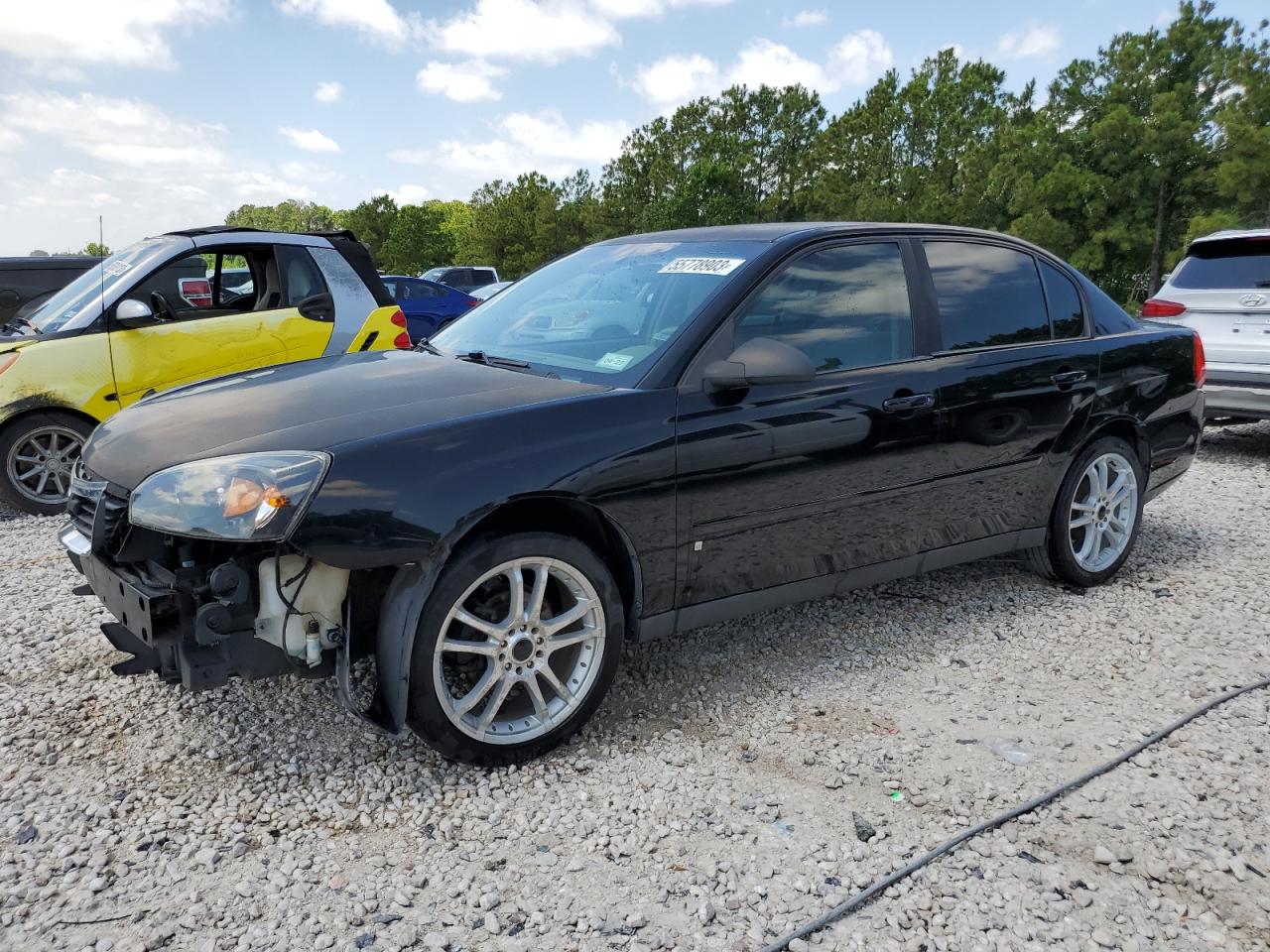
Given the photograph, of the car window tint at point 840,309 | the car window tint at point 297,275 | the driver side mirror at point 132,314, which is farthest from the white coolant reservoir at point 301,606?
the car window tint at point 297,275

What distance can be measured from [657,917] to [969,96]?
135 ft

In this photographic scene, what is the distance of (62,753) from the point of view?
296cm

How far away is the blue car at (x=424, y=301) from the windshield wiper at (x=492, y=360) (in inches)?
519

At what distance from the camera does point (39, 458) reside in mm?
5949

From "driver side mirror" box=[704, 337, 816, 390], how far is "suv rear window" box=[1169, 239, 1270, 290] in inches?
234

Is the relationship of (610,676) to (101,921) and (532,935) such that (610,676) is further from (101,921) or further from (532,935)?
(101,921)

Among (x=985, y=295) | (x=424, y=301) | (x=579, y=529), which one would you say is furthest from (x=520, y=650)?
(x=424, y=301)

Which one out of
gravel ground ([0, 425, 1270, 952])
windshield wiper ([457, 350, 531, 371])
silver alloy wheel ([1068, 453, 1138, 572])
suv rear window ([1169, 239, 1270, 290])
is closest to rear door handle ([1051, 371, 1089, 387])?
silver alloy wheel ([1068, 453, 1138, 572])

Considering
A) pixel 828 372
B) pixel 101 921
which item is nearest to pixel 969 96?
pixel 828 372

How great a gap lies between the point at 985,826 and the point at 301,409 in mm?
2392

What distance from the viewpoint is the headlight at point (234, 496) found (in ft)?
8.09

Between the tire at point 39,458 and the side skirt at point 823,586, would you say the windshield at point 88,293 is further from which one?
the side skirt at point 823,586

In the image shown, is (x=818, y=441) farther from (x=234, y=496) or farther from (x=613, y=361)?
(x=234, y=496)

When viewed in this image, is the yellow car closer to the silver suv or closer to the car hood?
the car hood
